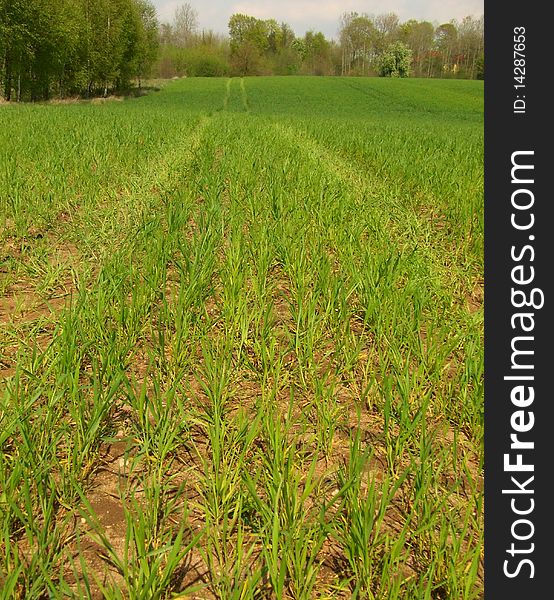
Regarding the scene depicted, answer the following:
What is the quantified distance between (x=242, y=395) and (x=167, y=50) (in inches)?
3620

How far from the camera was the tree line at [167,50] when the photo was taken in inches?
1453

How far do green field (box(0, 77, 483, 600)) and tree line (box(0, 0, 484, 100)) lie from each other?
3691cm

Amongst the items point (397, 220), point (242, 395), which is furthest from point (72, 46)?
point (242, 395)

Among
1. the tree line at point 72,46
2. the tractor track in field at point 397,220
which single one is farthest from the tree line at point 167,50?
the tractor track in field at point 397,220

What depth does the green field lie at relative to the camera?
1.43m

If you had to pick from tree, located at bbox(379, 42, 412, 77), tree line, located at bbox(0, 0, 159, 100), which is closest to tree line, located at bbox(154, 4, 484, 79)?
tree, located at bbox(379, 42, 412, 77)

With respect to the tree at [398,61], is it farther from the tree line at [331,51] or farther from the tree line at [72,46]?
the tree line at [72,46]

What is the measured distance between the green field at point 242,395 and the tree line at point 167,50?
36909mm

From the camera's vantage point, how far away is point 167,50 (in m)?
83.0

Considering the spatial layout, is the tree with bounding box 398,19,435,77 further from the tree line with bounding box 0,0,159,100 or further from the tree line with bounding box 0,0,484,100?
the tree line with bounding box 0,0,159,100

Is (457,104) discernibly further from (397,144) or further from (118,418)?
(118,418)

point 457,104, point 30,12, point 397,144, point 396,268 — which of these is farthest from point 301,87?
point 396,268

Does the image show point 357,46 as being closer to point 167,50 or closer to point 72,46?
point 167,50

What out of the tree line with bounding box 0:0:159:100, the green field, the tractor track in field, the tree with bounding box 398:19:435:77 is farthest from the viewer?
the tree with bounding box 398:19:435:77
